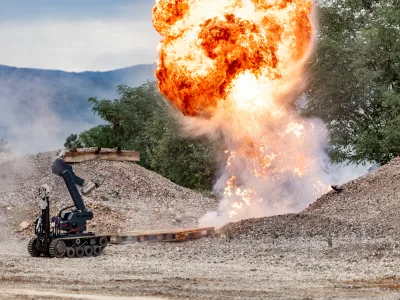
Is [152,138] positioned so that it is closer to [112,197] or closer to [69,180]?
[112,197]

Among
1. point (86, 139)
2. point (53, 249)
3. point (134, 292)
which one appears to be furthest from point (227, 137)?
point (86, 139)

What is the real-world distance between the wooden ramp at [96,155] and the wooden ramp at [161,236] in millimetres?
14427

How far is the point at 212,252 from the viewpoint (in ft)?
82.4

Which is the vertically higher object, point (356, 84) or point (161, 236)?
point (356, 84)

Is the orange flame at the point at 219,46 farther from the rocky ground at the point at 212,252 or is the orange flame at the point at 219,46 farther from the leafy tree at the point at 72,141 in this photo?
the leafy tree at the point at 72,141


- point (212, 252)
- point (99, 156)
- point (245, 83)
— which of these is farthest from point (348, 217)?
point (99, 156)

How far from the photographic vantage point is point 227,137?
32344 mm

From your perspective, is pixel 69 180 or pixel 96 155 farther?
pixel 96 155

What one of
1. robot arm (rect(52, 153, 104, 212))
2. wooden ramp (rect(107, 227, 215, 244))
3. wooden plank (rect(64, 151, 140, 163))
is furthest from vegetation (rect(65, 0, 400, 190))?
robot arm (rect(52, 153, 104, 212))

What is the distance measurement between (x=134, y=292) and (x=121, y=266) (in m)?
5.27

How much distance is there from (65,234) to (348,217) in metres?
11.3

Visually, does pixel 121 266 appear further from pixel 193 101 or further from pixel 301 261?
pixel 193 101

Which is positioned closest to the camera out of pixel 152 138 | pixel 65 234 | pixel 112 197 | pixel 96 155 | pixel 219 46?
pixel 65 234

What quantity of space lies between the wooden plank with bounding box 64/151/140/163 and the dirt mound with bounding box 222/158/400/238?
552 inches
